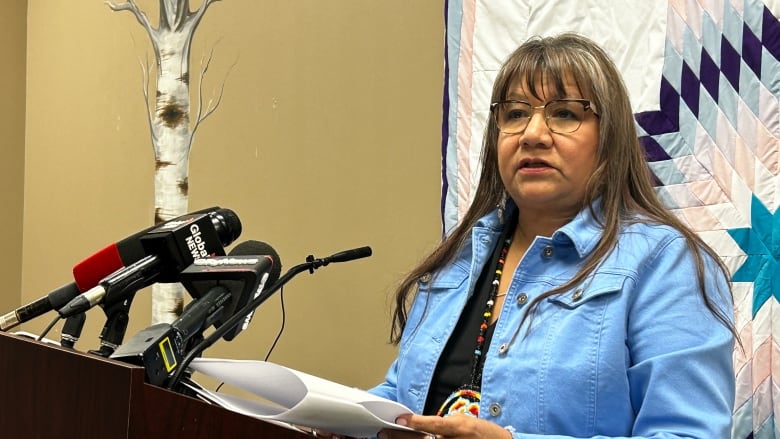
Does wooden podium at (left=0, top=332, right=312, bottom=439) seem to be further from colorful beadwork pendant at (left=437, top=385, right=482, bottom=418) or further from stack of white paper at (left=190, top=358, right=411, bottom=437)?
colorful beadwork pendant at (left=437, top=385, right=482, bottom=418)

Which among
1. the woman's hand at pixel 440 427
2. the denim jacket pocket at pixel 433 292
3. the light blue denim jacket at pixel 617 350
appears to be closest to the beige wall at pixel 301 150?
the denim jacket pocket at pixel 433 292

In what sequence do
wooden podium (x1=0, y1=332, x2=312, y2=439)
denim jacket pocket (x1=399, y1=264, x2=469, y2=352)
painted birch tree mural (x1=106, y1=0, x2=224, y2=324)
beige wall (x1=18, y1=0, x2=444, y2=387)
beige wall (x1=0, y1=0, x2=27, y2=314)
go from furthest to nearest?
beige wall (x1=0, y1=0, x2=27, y2=314), painted birch tree mural (x1=106, y1=0, x2=224, y2=324), beige wall (x1=18, y1=0, x2=444, y2=387), denim jacket pocket (x1=399, y1=264, x2=469, y2=352), wooden podium (x1=0, y1=332, x2=312, y2=439)

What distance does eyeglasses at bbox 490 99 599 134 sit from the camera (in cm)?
129

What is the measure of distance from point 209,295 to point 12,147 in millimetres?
3597

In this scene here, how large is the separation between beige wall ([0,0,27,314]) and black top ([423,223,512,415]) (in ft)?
11.2

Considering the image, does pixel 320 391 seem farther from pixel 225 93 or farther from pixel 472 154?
pixel 225 93

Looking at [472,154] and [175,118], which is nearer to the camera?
[472,154]

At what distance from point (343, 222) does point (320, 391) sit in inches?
73.8

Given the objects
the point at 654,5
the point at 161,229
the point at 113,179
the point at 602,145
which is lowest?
the point at 113,179

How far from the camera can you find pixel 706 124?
5.92ft

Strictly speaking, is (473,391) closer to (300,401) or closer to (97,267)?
(300,401)

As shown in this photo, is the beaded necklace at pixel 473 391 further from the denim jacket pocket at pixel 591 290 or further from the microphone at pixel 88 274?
the microphone at pixel 88 274

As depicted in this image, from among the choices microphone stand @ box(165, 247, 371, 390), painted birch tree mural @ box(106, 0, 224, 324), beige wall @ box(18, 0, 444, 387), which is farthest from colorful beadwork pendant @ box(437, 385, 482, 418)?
painted birch tree mural @ box(106, 0, 224, 324)

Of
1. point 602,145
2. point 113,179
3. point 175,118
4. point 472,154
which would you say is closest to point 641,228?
point 602,145
